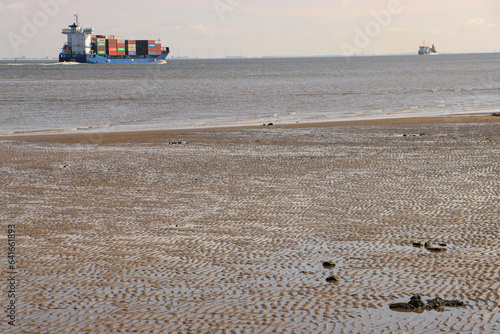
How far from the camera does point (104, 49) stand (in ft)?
570

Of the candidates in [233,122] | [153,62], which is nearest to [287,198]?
[233,122]

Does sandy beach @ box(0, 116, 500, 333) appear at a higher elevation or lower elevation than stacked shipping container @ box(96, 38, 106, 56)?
lower

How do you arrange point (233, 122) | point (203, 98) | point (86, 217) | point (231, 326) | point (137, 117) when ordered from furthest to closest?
1. point (203, 98)
2. point (137, 117)
3. point (233, 122)
4. point (86, 217)
5. point (231, 326)

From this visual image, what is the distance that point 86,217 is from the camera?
434 inches

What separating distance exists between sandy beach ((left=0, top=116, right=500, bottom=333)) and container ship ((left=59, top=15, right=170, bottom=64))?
15298cm

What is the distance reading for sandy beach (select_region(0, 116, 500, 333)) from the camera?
6410 millimetres

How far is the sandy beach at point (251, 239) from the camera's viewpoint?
641 centimetres

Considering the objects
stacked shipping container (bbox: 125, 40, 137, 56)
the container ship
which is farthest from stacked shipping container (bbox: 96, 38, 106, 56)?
stacked shipping container (bbox: 125, 40, 137, 56)

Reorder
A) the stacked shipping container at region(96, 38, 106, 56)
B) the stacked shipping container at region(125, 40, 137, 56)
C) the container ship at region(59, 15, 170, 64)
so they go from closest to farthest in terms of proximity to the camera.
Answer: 1. the container ship at region(59, 15, 170, 64)
2. the stacked shipping container at region(96, 38, 106, 56)
3. the stacked shipping container at region(125, 40, 137, 56)

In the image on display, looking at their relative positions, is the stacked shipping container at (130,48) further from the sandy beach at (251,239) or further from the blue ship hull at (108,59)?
the sandy beach at (251,239)

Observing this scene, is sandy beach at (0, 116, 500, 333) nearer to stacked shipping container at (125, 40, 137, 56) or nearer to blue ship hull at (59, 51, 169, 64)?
blue ship hull at (59, 51, 169, 64)

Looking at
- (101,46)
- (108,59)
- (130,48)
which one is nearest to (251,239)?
(101,46)

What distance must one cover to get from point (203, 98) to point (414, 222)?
42.6 m

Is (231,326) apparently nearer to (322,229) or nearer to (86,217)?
(322,229)
